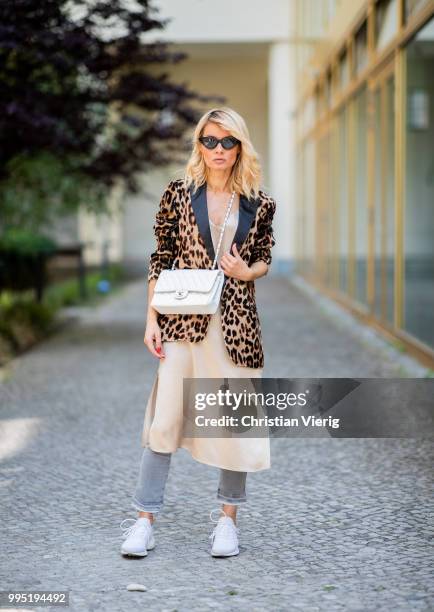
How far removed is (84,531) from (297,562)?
96 cm

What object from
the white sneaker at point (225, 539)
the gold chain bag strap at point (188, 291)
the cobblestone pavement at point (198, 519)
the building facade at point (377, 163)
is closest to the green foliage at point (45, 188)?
the building facade at point (377, 163)

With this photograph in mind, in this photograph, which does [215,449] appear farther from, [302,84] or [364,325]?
[302,84]

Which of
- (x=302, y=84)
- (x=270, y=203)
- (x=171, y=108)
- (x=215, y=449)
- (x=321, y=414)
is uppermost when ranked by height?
(x=302, y=84)

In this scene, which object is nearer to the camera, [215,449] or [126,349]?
[215,449]

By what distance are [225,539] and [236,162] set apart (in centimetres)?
146

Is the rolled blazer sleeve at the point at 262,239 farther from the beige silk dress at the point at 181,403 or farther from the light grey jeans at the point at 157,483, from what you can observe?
the light grey jeans at the point at 157,483

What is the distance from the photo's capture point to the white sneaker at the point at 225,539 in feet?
13.5

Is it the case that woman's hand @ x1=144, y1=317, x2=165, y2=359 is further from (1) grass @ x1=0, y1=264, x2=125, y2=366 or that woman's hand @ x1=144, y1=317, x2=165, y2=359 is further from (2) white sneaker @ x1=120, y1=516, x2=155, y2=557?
(1) grass @ x1=0, y1=264, x2=125, y2=366

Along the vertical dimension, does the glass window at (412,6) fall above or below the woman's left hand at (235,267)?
above

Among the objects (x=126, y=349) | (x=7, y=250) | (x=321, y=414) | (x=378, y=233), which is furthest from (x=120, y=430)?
(x=7, y=250)

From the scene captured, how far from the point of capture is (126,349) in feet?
35.7

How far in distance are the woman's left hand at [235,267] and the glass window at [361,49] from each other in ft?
30.1

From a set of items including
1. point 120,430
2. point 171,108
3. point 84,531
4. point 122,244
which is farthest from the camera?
point 122,244

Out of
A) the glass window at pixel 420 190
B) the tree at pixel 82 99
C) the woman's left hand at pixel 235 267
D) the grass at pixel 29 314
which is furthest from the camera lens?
the grass at pixel 29 314
